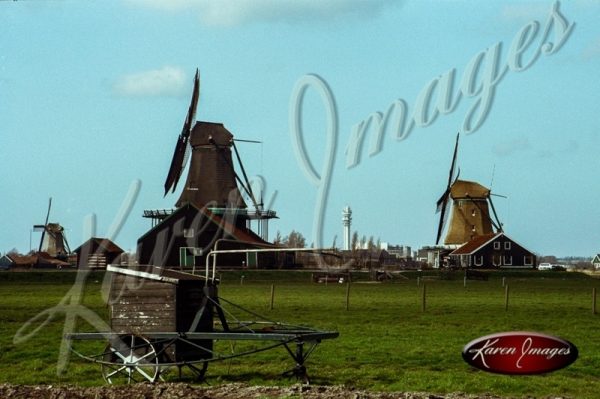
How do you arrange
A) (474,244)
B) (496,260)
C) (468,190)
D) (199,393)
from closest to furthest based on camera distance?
(199,393), (496,260), (474,244), (468,190)

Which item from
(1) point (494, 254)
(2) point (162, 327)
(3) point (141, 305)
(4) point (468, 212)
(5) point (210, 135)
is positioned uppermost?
(5) point (210, 135)

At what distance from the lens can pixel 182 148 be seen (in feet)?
260

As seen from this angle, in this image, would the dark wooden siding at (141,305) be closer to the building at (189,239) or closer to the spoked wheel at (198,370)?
the spoked wheel at (198,370)

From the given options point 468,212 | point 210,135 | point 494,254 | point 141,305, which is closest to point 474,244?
point 494,254

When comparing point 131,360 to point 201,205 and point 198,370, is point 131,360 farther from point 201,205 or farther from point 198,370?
point 201,205

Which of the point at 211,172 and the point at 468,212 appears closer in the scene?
the point at 211,172

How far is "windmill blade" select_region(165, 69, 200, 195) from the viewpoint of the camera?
78.1 m

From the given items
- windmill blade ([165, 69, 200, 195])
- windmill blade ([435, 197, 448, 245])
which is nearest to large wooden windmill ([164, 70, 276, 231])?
windmill blade ([165, 69, 200, 195])

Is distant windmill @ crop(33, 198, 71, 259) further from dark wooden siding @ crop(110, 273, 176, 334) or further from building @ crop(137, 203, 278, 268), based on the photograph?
dark wooden siding @ crop(110, 273, 176, 334)

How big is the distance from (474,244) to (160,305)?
86498 millimetres

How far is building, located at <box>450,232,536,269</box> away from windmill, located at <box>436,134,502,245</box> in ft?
14.7

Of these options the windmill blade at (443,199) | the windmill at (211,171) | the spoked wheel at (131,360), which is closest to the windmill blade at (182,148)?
the windmill at (211,171)

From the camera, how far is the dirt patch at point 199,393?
12.5 meters

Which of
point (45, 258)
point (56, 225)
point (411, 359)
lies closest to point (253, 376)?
point (411, 359)
